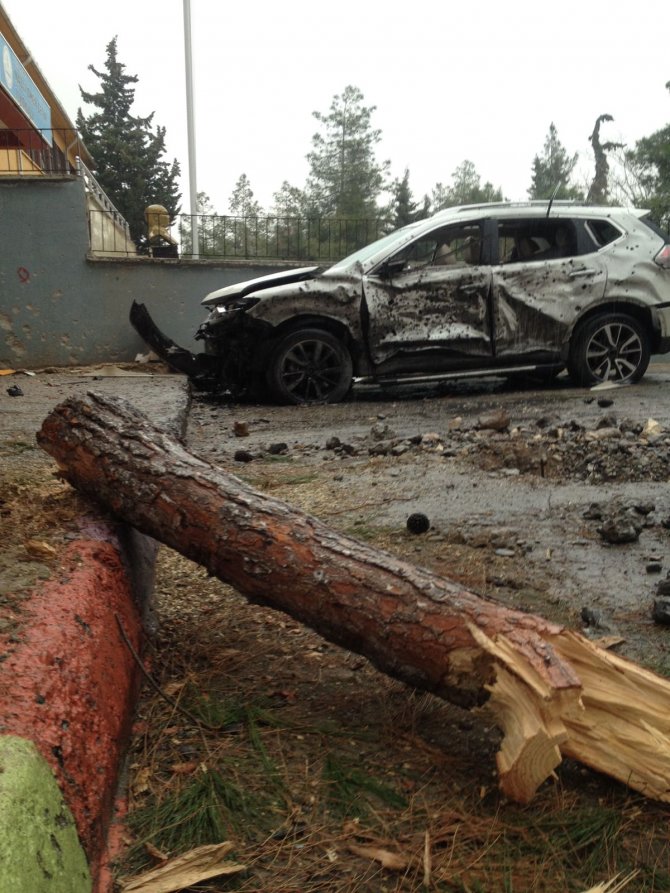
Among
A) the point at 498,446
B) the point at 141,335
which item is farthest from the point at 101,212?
the point at 498,446

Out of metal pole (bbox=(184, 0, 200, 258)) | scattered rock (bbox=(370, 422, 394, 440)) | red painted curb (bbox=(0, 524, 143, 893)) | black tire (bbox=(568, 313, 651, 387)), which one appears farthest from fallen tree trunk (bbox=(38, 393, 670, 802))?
metal pole (bbox=(184, 0, 200, 258))

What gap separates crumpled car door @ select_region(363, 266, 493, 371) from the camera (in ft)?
26.7

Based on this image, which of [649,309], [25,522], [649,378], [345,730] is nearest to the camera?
[345,730]

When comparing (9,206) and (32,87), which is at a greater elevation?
(32,87)

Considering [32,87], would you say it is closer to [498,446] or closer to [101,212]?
[101,212]

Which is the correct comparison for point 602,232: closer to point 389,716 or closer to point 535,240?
point 535,240

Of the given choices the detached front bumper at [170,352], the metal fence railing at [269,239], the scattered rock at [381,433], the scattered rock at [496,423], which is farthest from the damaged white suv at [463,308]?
the metal fence railing at [269,239]

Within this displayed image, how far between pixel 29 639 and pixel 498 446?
4037 mm

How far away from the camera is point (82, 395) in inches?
116

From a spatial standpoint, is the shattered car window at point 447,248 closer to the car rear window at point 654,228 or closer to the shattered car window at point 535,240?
the shattered car window at point 535,240

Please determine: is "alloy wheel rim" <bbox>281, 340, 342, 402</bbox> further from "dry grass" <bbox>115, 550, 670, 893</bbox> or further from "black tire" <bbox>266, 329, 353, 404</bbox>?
"dry grass" <bbox>115, 550, 670, 893</bbox>

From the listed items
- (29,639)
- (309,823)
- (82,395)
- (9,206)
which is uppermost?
(9,206)

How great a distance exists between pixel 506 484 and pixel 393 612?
107 inches

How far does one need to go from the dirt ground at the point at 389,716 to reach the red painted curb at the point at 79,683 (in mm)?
95
